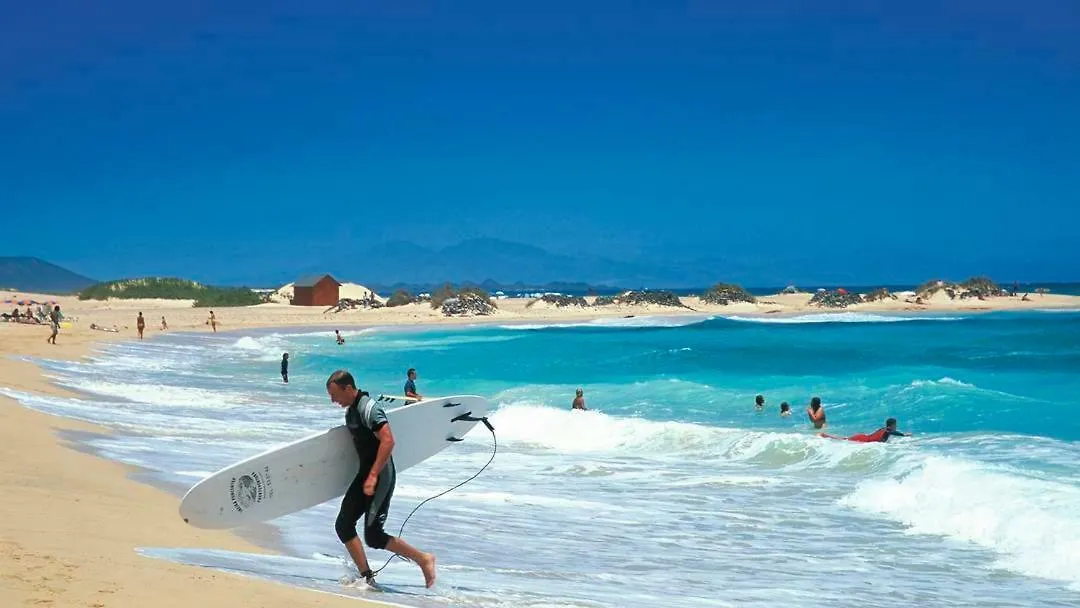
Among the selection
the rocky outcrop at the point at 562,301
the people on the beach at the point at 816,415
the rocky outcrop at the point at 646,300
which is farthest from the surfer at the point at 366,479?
the rocky outcrop at the point at 646,300

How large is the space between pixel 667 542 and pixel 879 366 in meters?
23.5

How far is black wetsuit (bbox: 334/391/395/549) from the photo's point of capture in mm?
6094

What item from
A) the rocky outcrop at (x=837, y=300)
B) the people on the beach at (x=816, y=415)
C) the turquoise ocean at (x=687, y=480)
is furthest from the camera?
the rocky outcrop at (x=837, y=300)

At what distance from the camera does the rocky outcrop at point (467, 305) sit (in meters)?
65.9

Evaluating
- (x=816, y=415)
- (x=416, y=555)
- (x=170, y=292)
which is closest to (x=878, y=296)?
(x=170, y=292)

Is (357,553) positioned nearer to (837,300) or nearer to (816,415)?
(816,415)

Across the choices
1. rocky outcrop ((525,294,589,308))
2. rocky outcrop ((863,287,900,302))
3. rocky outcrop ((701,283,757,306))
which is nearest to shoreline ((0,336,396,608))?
rocky outcrop ((525,294,589,308))

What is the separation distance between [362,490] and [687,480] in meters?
6.65

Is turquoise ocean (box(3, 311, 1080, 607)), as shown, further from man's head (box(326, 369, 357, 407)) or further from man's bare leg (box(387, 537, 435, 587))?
man's head (box(326, 369, 357, 407))

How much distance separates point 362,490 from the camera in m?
6.14

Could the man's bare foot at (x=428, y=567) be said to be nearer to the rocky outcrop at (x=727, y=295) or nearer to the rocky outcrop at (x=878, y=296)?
the rocky outcrop at (x=727, y=295)

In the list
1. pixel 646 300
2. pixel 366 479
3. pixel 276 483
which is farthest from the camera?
pixel 646 300

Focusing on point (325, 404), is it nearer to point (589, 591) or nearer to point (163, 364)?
point (163, 364)

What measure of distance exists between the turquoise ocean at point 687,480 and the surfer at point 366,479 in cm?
28
